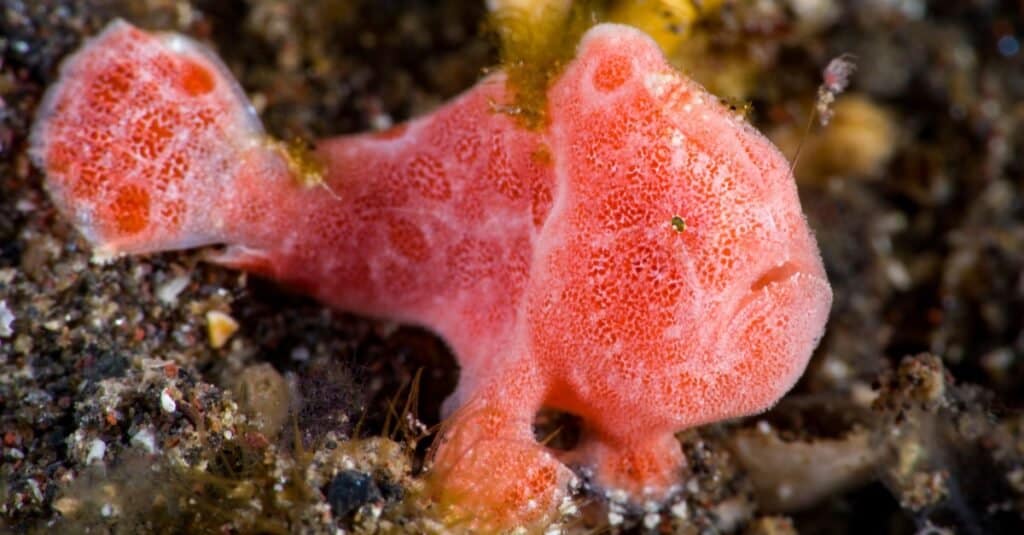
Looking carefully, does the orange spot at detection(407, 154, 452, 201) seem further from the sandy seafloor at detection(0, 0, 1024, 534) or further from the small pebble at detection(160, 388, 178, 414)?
the small pebble at detection(160, 388, 178, 414)

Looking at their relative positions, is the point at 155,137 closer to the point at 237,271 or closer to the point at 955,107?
the point at 237,271

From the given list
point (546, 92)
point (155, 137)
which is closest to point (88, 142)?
point (155, 137)

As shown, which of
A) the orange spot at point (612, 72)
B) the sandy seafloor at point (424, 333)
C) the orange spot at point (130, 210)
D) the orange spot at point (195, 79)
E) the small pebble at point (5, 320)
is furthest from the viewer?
the orange spot at point (195, 79)

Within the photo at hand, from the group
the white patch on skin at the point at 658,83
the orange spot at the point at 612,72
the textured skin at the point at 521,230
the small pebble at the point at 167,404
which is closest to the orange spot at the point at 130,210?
the textured skin at the point at 521,230

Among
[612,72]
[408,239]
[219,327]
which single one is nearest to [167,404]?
[219,327]

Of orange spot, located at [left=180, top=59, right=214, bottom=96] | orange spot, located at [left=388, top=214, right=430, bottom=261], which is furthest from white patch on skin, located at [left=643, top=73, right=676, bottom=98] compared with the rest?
orange spot, located at [left=180, top=59, right=214, bottom=96]

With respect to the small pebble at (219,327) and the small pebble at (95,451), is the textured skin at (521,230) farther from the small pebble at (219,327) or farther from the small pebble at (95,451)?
the small pebble at (95,451)
